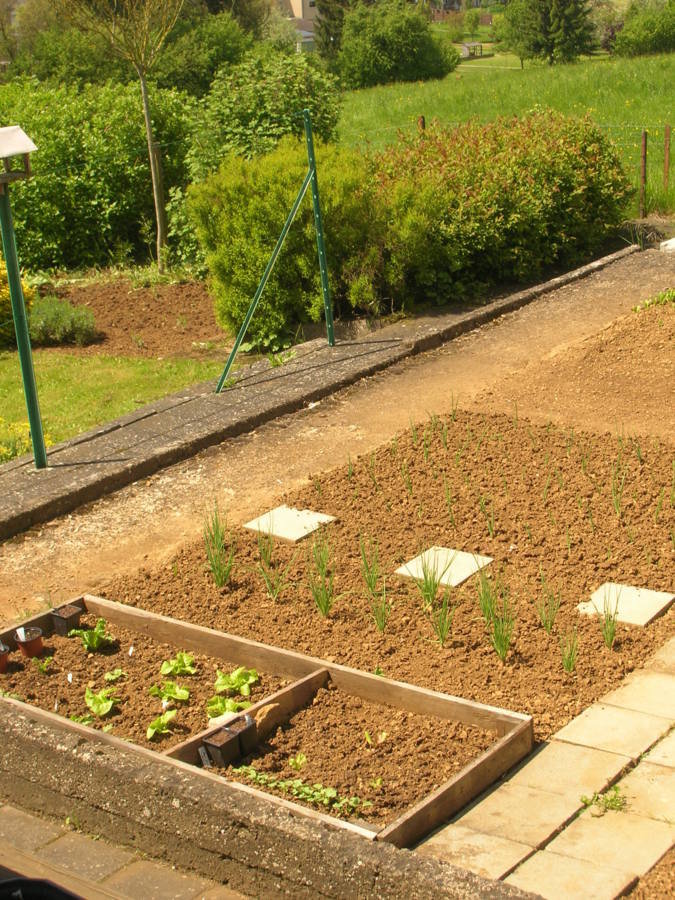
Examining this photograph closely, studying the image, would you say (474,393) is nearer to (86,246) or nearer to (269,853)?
(269,853)

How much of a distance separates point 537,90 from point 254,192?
2195 centimetres

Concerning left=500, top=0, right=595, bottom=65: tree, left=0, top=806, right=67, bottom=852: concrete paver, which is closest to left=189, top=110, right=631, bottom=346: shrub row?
left=0, top=806, right=67, bottom=852: concrete paver

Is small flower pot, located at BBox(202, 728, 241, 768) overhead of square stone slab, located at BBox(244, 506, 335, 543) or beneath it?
beneath

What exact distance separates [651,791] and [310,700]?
135cm

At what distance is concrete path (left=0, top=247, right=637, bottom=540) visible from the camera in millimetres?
6727

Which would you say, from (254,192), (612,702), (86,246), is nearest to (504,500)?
(612,702)

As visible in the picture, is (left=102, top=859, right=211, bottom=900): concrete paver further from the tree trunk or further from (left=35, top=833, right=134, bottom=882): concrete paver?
the tree trunk

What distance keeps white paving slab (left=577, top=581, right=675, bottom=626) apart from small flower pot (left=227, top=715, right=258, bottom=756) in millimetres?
1622

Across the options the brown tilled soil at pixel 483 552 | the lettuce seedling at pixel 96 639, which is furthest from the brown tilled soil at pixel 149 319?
the lettuce seedling at pixel 96 639

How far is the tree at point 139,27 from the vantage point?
42.0 feet

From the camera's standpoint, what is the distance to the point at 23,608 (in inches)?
219

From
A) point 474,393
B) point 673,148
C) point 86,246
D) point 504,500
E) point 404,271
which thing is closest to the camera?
point 504,500

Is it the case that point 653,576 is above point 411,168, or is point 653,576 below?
below

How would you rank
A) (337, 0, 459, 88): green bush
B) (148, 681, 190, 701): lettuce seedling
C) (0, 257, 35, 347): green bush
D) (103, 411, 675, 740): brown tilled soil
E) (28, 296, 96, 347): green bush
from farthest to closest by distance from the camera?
(337, 0, 459, 88): green bush, (0, 257, 35, 347): green bush, (28, 296, 96, 347): green bush, (103, 411, 675, 740): brown tilled soil, (148, 681, 190, 701): lettuce seedling
